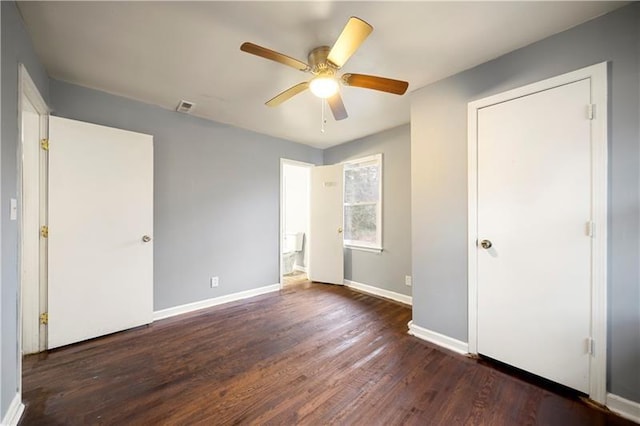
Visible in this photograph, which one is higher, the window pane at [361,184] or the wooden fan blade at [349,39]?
the wooden fan blade at [349,39]

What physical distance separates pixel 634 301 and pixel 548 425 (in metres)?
0.89

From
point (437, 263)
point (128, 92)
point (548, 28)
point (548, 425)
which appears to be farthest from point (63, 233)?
point (548, 28)

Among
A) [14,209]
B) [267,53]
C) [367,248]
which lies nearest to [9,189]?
[14,209]

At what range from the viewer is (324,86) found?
1.86m

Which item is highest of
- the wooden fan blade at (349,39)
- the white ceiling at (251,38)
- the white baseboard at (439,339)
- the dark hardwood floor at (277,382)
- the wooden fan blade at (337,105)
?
the white ceiling at (251,38)

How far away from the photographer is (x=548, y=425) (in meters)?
1.44

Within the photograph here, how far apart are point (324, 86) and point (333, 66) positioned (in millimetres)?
162

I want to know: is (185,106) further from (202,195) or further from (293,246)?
(293,246)

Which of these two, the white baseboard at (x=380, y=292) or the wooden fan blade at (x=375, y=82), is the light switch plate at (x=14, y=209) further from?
the white baseboard at (x=380, y=292)

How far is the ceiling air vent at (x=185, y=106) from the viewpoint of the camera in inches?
110

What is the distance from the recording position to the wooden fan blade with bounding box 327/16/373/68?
51.8 inches

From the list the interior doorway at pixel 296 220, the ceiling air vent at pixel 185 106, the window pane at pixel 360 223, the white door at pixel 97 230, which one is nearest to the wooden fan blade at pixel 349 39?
the ceiling air vent at pixel 185 106

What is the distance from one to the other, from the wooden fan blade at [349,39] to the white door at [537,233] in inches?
50.9

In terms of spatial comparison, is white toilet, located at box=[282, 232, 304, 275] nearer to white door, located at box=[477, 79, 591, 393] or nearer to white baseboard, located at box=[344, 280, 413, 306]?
white baseboard, located at box=[344, 280, 413, 306]
